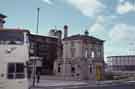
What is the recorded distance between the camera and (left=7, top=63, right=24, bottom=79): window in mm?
16172

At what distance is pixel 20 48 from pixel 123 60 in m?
108

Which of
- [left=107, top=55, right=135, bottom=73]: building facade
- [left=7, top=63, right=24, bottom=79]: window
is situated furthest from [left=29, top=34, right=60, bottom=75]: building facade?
[left=107, top=55, right=135, bottom=73]: building facade

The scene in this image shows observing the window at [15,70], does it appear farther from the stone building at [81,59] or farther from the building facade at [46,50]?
the building facade at [46,50]

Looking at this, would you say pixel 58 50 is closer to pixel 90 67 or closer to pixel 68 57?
pixel 68 57

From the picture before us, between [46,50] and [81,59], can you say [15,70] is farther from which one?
[46,50]

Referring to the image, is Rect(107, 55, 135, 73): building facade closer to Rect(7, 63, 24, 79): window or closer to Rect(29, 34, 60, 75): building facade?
Rect(29, 34, 60, 75): building facade

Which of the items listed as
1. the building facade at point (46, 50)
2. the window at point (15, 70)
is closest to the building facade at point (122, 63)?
the building facade at point (46, 50)

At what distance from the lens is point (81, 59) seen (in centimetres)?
6338

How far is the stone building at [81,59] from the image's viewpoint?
63.1 m

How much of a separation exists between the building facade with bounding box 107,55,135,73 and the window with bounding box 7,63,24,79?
10447 centimetres

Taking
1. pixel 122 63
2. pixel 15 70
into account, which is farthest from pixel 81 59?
pixel 122 63

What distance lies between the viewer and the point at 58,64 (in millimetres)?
67750

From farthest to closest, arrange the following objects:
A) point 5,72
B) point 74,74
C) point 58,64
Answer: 1. point 58,64
2. point 74,74
3. point 5,72

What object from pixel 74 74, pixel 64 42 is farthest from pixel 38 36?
pixel 74 74
